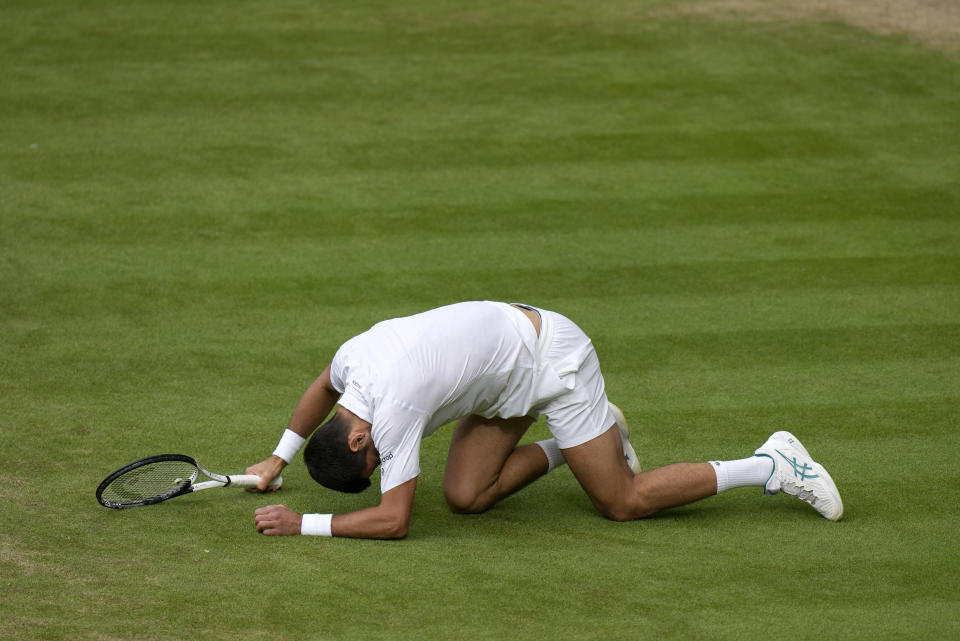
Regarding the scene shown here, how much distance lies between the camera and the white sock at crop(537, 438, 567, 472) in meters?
5.43

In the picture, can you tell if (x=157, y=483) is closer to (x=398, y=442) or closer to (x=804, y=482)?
(x=398, y=442)

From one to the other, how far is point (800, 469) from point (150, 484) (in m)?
3.04

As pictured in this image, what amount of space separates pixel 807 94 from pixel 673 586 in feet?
25.8

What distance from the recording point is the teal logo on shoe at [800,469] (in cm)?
521

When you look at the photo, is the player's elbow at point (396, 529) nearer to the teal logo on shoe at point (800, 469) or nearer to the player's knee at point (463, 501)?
the player's knee at point (463, 501)

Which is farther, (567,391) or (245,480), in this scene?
(245,480)

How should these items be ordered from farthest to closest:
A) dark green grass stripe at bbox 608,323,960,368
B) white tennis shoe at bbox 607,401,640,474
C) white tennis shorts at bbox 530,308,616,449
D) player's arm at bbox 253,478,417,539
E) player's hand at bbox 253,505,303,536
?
dark green grass stripe at bbox 608,323,960,368, white tennis shoe at bbox 607,401,640,474, white tennis shorts at bbox 530,308,616,449, player's hand at bbox 253,505,303,536, player's arm at bbox 253,478,417,539

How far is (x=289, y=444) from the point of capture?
5246mm

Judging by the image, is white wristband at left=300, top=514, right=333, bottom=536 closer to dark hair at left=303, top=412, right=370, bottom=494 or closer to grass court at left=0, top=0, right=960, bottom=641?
grass court at left=0, top=0, right=960, bottom=641

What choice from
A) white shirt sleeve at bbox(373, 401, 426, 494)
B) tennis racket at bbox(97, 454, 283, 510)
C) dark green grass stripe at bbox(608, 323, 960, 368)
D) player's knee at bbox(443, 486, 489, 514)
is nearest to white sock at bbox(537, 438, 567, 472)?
player's knee at bbox(443, 486, 489, 514)

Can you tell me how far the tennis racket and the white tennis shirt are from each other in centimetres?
76

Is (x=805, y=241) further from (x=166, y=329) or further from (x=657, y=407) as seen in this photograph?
(x=166, y=329)

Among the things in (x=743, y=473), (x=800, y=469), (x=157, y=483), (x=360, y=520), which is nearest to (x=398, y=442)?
(x=360, y=520)

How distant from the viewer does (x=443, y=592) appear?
456 centimetres
